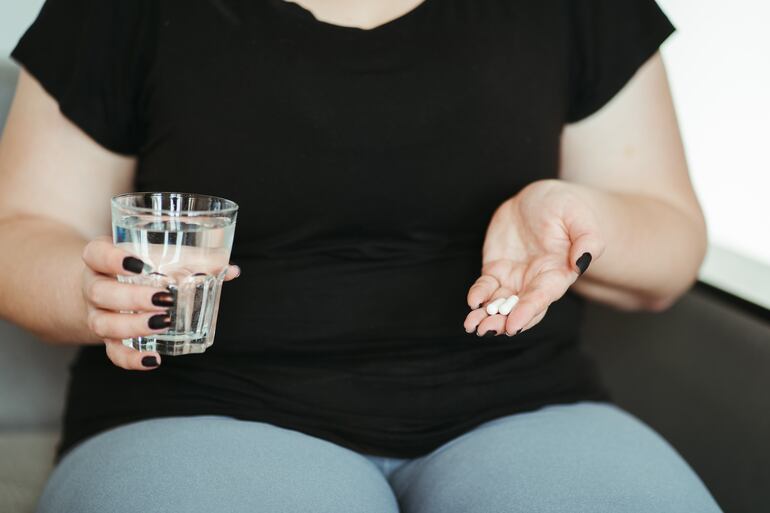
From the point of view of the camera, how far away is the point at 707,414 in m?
1.05

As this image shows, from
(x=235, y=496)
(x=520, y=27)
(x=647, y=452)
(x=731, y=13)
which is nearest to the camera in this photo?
(x=235, y=496)

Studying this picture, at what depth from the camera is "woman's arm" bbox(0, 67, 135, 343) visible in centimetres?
85

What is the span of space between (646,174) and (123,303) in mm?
670

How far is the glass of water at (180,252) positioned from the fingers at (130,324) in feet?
0.09

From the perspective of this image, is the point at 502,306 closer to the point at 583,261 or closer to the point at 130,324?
the point at 583,261

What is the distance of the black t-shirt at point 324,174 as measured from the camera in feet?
2.94

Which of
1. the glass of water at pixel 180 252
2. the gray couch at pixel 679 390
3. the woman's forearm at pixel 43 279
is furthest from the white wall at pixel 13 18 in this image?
the glass of water at pixel 180 252

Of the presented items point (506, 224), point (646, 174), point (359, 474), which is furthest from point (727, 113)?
point (359, 474)

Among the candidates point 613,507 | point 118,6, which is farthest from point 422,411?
point 118,6

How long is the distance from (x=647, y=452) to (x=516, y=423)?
0.14 metres

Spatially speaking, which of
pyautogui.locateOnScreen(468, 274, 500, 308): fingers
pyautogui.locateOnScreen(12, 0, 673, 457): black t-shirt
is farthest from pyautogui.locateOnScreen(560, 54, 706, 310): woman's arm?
pyautogui.locateOnScreen(468, 274, 500, 308): fingers

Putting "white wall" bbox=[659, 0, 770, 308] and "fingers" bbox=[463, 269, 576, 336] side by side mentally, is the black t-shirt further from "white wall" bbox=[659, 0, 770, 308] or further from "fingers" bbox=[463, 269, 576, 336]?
"white wall" bbox=[659, 0, 770, 308]

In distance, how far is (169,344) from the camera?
28.1 inches

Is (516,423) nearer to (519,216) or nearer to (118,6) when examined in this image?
(519,216)
